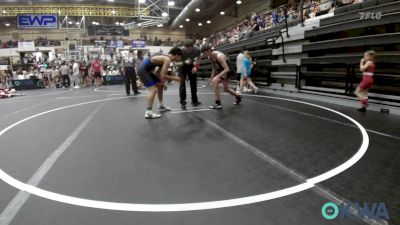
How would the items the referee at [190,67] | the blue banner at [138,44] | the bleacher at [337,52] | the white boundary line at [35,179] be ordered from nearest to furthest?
the white boundary line at [35,179] → the bleacher at [337,52] → the referee at [190,67] → the blue banner at [138,44]

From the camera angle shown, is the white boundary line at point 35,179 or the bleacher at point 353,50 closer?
the white boundary line at point 35,179

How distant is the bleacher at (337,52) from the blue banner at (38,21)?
1665 centimetres

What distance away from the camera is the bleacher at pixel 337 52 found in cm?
614

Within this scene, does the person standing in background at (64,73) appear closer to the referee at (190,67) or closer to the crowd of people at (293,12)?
the crowd of people at (293,12)

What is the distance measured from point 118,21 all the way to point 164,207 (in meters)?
39.2

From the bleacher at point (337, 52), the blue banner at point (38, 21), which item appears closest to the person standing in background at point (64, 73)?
the blue banner at point (38, 21)

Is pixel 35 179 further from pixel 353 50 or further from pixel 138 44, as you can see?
pixel 138 44

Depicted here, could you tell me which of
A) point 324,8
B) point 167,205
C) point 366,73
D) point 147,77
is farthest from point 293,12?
point 167,205

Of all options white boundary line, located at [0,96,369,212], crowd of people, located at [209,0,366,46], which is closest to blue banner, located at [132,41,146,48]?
crowd of people, located at [209,0,366,46]

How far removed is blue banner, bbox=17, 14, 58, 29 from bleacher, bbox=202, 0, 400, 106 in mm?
16653

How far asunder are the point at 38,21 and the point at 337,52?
21.9 m

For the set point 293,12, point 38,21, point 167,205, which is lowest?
point 167,205

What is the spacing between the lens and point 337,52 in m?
8.30

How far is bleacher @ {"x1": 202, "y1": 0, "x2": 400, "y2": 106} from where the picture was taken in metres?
6.14
